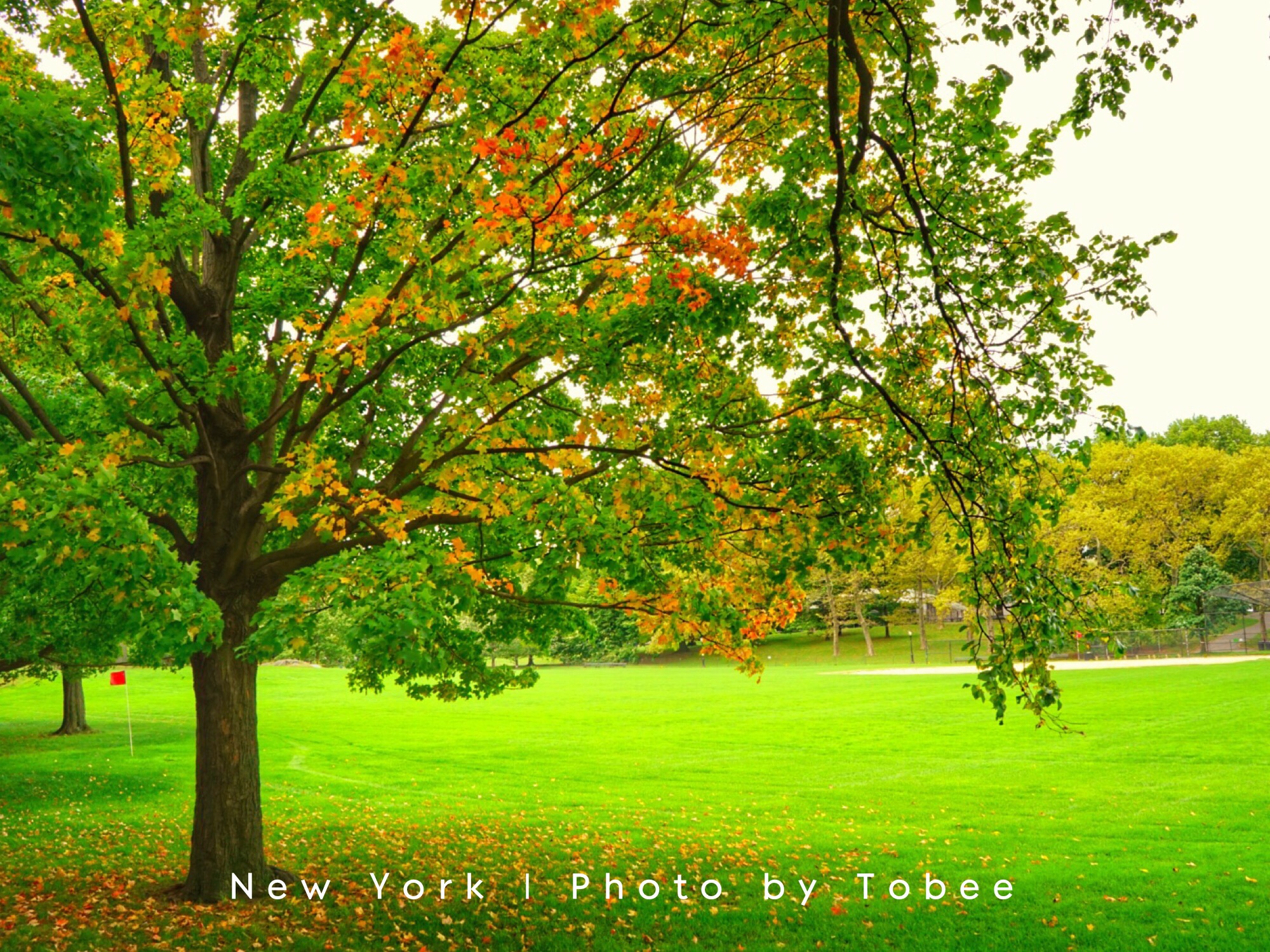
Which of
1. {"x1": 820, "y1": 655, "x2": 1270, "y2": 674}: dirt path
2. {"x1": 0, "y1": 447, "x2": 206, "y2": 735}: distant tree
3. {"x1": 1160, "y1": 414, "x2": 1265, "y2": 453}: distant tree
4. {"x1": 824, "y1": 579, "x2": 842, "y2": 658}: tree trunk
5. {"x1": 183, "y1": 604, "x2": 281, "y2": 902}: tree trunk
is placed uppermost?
{"x1": 1160, "y1": 414, "x2": 1265, "y2": 453}: distant tree

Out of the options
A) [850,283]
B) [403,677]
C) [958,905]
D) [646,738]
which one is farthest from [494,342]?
[646,738]

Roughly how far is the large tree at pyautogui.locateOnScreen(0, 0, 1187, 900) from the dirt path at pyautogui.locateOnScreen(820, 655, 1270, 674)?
3919cm

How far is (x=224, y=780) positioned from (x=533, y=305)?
5980 millimetres

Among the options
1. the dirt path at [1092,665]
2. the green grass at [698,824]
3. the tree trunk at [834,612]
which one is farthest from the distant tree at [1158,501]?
the green grass at [698,824]

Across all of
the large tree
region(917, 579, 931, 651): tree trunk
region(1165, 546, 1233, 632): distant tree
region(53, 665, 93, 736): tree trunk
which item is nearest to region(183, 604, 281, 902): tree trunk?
the large tree

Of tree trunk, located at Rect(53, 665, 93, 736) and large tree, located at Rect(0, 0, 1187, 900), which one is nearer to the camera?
large tree, located at Rect(0, 0, 1187, 900)

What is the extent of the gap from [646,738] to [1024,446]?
20939 millimetres

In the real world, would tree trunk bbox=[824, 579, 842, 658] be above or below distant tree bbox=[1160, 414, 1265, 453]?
below

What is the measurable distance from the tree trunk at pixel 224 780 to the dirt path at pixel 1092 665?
39928mm

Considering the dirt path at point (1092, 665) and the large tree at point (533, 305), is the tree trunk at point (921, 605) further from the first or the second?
the large tree at point (533, 305)

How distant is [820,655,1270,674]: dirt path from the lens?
44344 mm

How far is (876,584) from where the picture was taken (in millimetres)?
67562

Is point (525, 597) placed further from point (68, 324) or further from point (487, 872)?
point (68, 324)

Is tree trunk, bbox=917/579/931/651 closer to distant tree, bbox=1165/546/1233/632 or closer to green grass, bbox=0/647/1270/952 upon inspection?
distant tree, bbox=1165/546/1233/632
